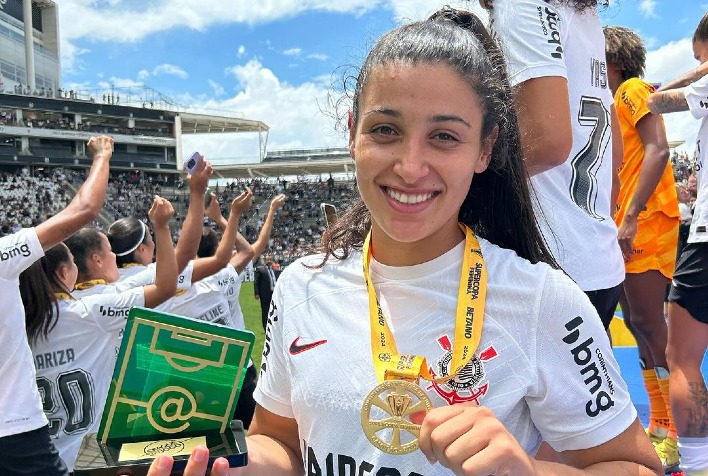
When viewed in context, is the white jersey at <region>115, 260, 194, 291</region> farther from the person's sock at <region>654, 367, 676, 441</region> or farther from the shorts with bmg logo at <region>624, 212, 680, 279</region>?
the person's sock at <region>654, 367, 676, 441</region>

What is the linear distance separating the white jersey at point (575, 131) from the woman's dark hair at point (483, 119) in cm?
34

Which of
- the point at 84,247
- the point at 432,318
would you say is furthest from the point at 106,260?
the point at 432,318

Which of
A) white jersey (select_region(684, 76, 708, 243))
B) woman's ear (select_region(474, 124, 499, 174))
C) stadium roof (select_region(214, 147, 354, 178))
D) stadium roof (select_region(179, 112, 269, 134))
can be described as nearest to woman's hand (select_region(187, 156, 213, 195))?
woman's ear (select_region(474, 124, 499, 174))

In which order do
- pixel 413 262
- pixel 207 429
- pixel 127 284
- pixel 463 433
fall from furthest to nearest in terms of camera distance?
pixel 127 284 → pixel 413 262 → pixel 207 429 → pixel 463 433

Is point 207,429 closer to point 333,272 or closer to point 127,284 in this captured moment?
point 333,272

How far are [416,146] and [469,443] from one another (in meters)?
0.57

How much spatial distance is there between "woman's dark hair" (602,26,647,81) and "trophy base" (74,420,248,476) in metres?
2.54

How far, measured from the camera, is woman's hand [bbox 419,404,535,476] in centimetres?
89

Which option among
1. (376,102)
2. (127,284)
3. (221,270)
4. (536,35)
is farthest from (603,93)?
(221,270)

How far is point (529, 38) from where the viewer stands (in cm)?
184

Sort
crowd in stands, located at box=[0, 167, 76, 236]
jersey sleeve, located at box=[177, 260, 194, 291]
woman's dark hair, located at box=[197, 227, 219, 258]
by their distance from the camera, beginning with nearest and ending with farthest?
1. jersey sleeve, located at box=[177, 260, 194, 291]
2. woman's dark hair, located at box=[197, 227, 219, 258]
3. crowd in stands, located at box=[0, 167, 76, 236]

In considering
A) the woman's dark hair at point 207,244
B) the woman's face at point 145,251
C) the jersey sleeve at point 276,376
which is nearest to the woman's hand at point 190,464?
the jersey sleeve at point 276,376

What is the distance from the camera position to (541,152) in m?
1.75

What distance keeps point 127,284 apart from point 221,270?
3.16 feet
